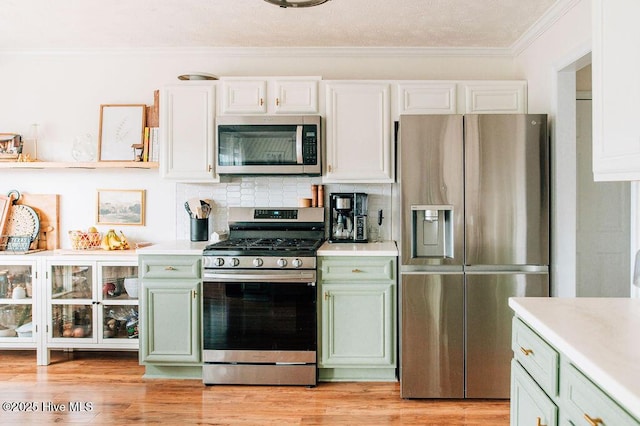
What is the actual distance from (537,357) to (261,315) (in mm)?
1868

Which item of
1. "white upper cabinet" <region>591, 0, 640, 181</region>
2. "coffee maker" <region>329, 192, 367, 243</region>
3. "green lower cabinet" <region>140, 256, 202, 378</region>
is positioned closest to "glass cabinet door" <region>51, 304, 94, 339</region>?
"green lower cabinet" <region>140, 256, 202, 378</region>

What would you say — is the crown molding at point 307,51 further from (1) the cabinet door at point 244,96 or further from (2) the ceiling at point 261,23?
(1) the cabinet door at point 244,96

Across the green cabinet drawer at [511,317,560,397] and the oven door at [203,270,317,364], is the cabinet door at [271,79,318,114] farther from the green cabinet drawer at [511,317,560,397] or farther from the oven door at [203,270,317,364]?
the green cabinet drawer at [511,317,560,397]

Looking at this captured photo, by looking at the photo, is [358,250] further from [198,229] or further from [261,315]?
[198,229]

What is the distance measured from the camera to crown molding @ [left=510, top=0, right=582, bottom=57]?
2.71 metres

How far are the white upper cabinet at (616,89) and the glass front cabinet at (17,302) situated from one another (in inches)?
144

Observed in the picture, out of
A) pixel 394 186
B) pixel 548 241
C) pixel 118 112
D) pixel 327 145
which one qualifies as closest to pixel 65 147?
pixel 118 112

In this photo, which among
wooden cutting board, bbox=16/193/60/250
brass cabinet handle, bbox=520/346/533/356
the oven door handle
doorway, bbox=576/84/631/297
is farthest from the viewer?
wooden cutting board, bbox=16/193/60/250

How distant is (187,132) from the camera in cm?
340

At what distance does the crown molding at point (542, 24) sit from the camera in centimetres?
271

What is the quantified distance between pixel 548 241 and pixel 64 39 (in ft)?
12.3

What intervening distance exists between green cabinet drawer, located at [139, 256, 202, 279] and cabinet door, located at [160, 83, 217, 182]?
0.63m

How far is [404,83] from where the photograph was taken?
3332 millimetres

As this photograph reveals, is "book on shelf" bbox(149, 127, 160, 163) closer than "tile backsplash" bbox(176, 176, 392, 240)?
Yes
